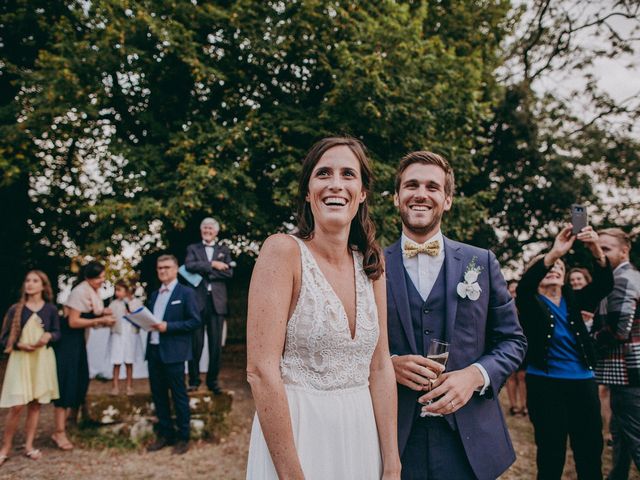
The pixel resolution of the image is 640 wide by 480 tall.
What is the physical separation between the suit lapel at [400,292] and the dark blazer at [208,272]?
5.03 metres

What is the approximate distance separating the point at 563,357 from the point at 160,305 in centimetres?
490

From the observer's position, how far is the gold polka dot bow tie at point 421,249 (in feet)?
8.47

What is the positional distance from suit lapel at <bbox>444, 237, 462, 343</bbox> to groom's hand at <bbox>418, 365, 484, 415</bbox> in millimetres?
213

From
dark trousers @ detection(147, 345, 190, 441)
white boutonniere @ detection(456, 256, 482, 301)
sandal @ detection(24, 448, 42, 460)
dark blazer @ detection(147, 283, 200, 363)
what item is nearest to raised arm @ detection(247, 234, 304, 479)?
white boutonniere @ detection(456, 256, 482, 301)

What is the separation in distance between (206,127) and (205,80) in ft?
3.74

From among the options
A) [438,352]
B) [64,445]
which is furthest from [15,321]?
[438,352]

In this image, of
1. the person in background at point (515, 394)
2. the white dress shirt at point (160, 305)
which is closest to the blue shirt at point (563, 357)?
the person in background at point (515, 394)

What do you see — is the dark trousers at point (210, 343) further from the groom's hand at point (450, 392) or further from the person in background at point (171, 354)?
the groom's hand at point (450, 392)

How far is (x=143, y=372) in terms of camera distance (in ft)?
26.6

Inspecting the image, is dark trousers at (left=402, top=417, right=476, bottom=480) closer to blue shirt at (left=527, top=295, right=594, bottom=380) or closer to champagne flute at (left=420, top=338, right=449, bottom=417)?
champagne flute at (left=420, top=338, right=449, bottom=417)

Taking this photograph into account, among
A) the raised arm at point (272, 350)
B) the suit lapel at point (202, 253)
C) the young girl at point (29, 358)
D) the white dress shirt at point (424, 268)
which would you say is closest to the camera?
the raised arm at point (272, 350)

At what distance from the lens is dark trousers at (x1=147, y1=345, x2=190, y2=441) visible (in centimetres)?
621

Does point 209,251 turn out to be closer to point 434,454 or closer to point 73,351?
point 73,351

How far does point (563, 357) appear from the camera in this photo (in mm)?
4145
